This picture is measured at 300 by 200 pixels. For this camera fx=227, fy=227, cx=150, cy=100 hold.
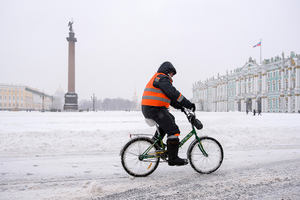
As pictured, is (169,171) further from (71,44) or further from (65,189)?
(71,44)

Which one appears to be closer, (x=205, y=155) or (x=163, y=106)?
(x=163, y=106)

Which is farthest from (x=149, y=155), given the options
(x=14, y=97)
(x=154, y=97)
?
(x=14, y=97)

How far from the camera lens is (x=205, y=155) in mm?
3996

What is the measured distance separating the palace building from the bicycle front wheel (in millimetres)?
55217

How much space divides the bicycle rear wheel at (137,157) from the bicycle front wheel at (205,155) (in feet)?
2.09

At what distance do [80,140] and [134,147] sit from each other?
15.4 feet

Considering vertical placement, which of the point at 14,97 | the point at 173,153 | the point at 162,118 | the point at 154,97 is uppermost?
the point at 14,97

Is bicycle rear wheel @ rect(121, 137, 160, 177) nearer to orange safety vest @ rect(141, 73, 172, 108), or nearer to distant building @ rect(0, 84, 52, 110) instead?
orange safety vest @ rect(141, 73, 172, 108)

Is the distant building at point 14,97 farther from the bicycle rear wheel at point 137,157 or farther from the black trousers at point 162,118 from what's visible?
the black trousers at point 162,118

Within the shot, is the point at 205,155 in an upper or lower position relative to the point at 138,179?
upper

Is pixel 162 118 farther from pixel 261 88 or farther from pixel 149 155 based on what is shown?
pixel 261 88

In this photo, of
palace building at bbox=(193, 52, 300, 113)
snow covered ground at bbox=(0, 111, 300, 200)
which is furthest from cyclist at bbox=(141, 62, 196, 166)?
palace building at bbox=(193, 52, 300, 113)

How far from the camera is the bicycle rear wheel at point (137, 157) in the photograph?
372 cm

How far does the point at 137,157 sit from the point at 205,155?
121cm
